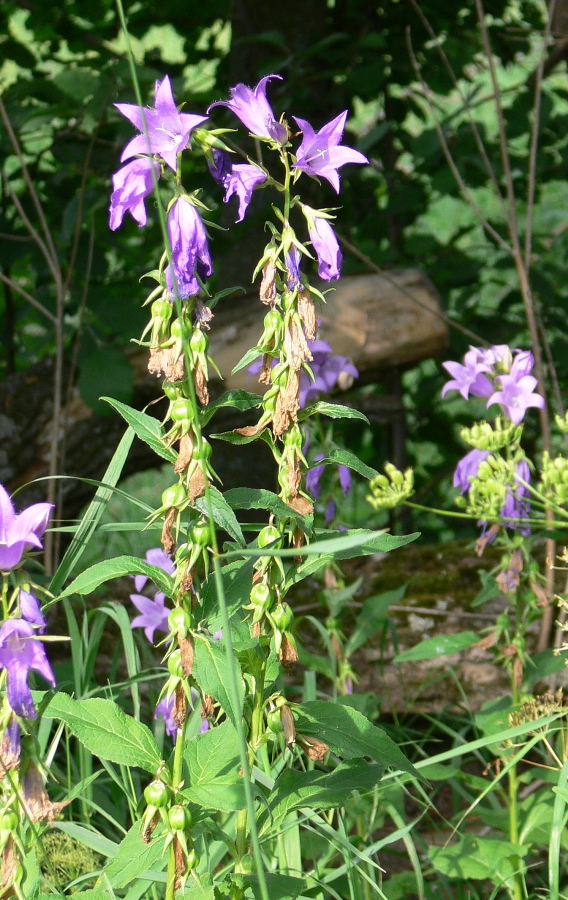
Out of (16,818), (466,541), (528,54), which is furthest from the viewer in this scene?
(528,54)

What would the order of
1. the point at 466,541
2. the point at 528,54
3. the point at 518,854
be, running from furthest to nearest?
the point at 528,54, the point at 466,541, the point at 518,854

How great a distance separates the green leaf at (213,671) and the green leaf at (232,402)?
26 cm

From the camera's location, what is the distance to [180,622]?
102cm

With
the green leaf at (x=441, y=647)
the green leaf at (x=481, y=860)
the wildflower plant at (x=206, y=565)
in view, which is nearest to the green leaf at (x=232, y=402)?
the wildflower plant at (x=206, y=565)

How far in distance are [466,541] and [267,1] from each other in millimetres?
2410

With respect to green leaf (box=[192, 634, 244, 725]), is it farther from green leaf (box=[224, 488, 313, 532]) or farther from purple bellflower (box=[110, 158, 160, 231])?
purple bellflower (box=[110, 158, 160, 231])

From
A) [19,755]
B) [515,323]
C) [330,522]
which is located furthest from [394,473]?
[515,323]

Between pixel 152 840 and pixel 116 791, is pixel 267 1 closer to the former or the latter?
pixel 116 791

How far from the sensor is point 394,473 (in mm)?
1884

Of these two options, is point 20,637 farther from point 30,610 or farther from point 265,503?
point 265,503

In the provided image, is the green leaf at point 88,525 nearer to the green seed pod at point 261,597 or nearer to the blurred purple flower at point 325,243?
the green seed pod at point 261,597

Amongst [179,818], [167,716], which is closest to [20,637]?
[179,818]

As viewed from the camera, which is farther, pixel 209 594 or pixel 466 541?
pixel 466 541

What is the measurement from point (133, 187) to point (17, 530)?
1.40ft
